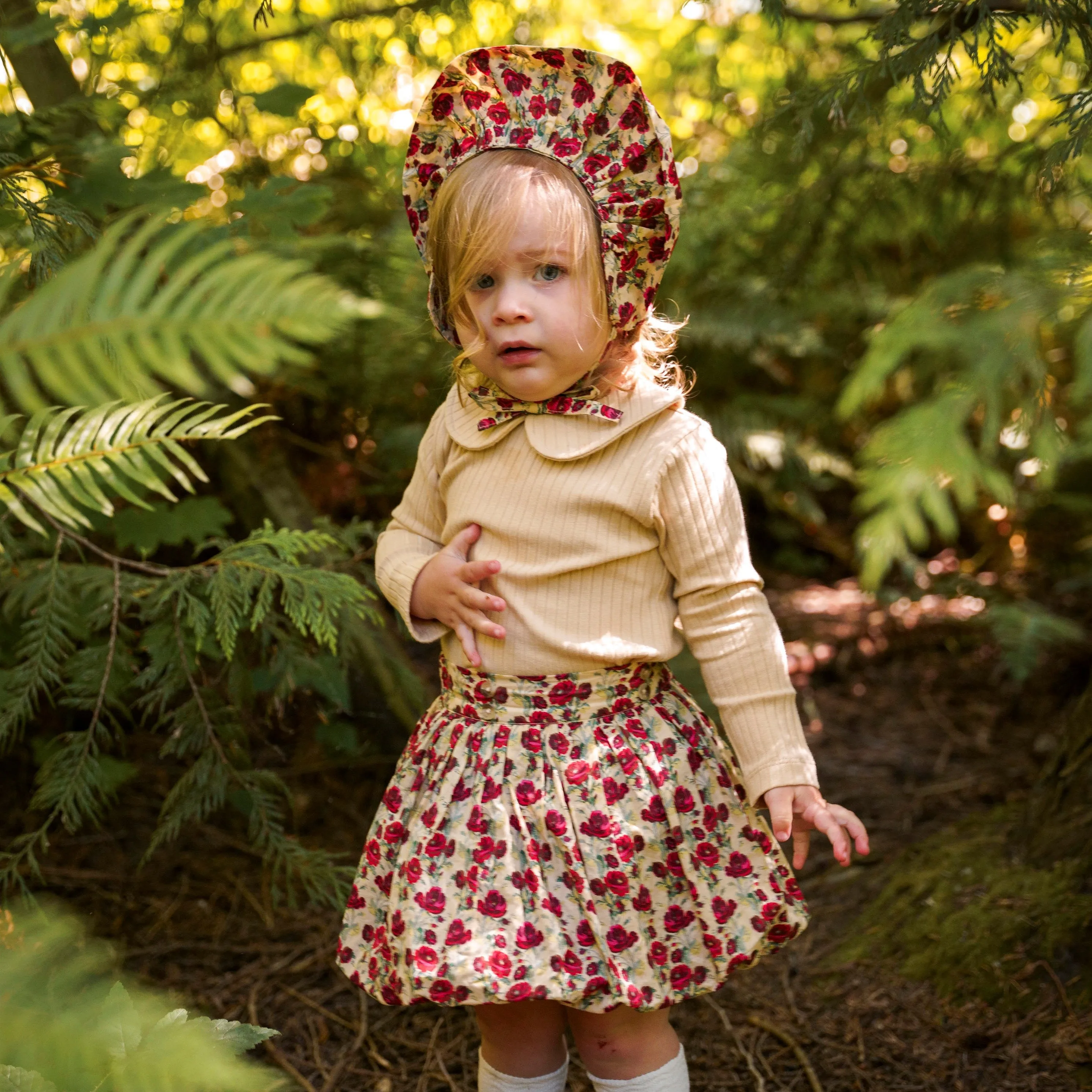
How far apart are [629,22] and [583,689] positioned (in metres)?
3.59

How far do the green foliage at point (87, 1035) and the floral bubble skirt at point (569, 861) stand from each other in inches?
34.2

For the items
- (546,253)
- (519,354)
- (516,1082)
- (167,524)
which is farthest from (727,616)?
(167,524)

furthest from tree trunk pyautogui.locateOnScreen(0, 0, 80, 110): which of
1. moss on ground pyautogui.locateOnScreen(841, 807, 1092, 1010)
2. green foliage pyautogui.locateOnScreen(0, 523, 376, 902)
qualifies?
moss on ground pyautogui.locateOnScreen(841, 807, 1092, 1010)

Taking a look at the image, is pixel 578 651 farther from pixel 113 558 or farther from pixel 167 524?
pixel 167 524

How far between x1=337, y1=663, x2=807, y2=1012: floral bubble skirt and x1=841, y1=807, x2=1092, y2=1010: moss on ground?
0.66m

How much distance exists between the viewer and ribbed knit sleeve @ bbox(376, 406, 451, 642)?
1.79 m

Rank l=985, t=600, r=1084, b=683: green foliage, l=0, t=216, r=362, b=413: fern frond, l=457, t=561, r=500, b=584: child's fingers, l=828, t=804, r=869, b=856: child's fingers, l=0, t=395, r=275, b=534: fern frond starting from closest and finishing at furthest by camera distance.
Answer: l=0, t=216, r=362, b=413: fern frond, l=0, t=395, r=275, b=534: fern frond, l=828, t=804, r=869, b=856: child's fingers, l=457, t=561, r=500, b=584: child's fingers, l=985, t=600, r=1084, b=683: green foliage

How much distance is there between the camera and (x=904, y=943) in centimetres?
221

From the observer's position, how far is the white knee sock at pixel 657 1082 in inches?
65.1

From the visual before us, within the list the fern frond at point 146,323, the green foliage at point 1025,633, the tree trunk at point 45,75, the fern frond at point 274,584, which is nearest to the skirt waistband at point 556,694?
the fern frond at point 274,584

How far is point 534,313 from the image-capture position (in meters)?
1.57

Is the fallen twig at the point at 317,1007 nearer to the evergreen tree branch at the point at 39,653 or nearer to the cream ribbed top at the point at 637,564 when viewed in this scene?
the evergreen tree branch at the point at 39,653

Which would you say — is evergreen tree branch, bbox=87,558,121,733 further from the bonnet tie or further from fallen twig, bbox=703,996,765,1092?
fallen twig, bbox=703,996,765,1092

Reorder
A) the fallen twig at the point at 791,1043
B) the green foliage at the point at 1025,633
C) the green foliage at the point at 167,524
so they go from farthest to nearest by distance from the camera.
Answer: the green foliage at the point at 1025,633 → the green foliage at the point at 167,524 → the fallen twig at the point at 791,1043
